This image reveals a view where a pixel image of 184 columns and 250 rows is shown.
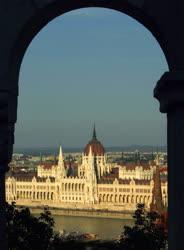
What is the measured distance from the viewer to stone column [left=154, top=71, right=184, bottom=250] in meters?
1.68

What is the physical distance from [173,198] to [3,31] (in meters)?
0.65

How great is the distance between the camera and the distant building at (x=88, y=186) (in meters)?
37.4

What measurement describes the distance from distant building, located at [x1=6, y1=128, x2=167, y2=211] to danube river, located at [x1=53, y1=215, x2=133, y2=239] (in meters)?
3.15

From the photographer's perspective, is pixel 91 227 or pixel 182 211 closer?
pixel 182 211

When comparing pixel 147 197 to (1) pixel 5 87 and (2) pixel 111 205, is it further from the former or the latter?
(1) pixel 5 87

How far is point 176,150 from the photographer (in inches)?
67.2

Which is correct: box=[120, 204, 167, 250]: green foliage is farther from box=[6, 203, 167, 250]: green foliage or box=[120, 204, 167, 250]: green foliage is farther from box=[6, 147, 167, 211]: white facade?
box=[6, 147, 167, 211]: white facade

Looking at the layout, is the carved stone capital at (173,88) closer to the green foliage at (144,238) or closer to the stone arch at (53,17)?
the stone arch at (53,17)

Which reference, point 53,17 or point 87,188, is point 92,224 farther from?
point 53,17

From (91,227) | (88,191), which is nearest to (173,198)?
(91,227)

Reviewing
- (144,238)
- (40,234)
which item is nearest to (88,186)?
(144,238)

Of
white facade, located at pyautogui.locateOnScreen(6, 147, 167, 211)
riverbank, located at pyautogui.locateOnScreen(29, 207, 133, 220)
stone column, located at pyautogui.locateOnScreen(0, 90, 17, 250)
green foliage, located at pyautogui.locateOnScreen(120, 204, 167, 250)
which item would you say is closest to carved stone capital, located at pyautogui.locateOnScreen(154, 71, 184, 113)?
stone column, located at pyautogui.locateOnScreen(0, 90, 17, 250)

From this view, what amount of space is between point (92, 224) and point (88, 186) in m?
7.95

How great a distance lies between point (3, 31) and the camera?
1766mm
